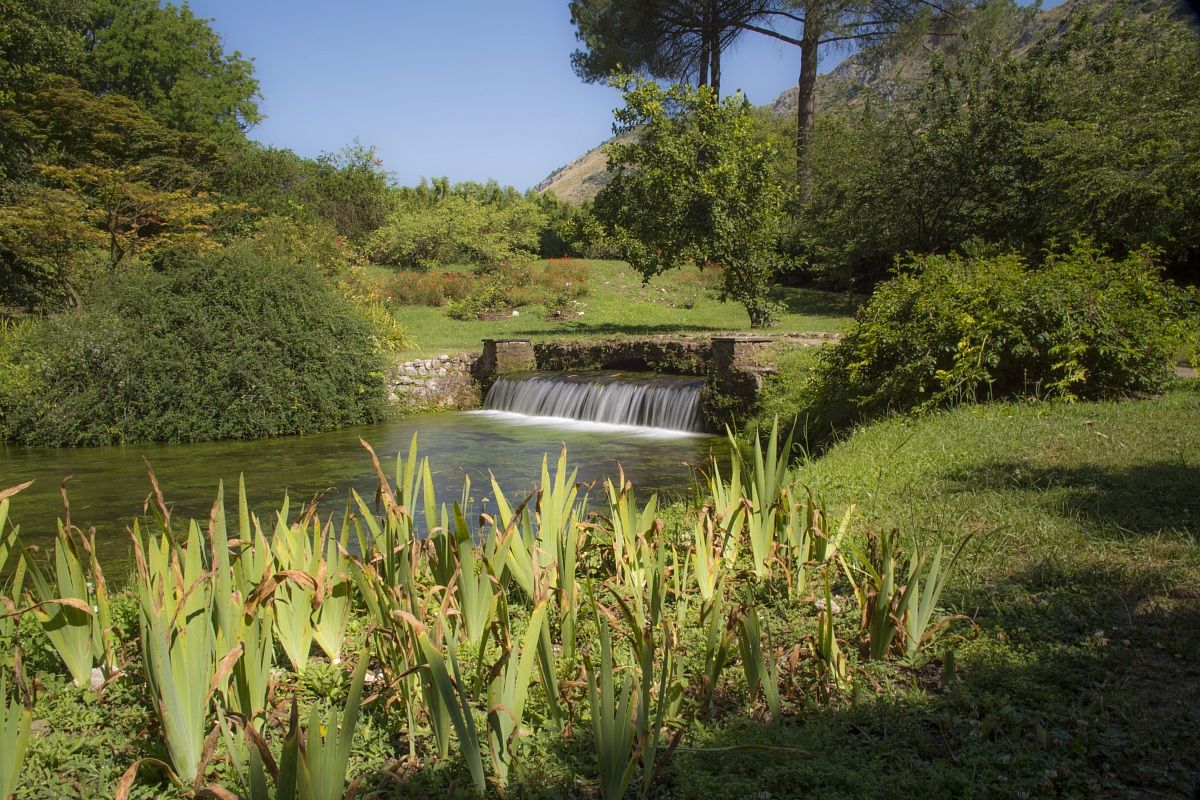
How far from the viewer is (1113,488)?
16.9 ft

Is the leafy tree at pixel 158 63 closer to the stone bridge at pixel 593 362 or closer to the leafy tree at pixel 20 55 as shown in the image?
the leafy tree at pixel 20 55

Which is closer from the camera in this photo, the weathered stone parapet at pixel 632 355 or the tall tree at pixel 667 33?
the weathered stone parapet at pixel 632 355

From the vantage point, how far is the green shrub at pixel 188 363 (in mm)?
11867

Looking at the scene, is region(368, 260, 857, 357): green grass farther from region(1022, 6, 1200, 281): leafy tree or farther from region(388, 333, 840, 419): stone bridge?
region(1022, 6, 1200, 281): leafy tree

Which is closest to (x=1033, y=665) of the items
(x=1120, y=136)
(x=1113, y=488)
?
(x=1113, y=488)

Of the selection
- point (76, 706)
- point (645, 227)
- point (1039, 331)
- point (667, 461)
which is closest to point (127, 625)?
point (76, 706)

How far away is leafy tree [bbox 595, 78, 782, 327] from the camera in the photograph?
640 inches

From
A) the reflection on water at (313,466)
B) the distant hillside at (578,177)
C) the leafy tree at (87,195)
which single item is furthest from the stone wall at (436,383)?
the distant hillside at (578,177)

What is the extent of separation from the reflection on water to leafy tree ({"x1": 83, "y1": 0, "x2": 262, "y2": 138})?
28571mm

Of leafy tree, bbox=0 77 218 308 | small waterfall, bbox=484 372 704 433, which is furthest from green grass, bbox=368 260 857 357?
leafy tree, bbox=0 77 218 308

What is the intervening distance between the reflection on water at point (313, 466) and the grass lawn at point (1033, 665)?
2.95m

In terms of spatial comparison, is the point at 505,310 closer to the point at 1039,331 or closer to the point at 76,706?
the point at 1039,331

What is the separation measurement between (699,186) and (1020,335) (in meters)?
8.88

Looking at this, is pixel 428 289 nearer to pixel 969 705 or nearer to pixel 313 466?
pixel 313 466
